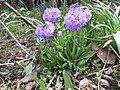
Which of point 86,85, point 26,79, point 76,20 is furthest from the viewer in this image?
point 26,79

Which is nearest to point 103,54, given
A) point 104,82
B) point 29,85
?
point 104,82

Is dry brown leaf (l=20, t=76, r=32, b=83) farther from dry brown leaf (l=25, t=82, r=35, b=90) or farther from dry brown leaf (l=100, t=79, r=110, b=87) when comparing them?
dry brown leaf (l=100, t=79, r=110, b=87)

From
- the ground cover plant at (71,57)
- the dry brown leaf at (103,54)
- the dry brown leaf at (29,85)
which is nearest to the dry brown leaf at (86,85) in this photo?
the ground cover plant at (71,57)

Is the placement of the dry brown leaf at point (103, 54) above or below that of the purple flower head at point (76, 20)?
below

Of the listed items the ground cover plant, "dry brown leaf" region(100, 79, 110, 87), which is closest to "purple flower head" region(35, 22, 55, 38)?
the ground cover plant

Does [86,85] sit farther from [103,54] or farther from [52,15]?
[52,15]

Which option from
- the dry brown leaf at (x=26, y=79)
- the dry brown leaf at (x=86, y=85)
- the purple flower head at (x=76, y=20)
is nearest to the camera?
the purple flower head at (x=76, y=20)


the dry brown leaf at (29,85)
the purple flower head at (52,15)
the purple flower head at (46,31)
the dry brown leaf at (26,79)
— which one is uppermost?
the purple flower head at (52,15)

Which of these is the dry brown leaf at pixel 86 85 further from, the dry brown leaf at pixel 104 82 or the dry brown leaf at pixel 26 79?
the dry brown leaf at pixel 26 79

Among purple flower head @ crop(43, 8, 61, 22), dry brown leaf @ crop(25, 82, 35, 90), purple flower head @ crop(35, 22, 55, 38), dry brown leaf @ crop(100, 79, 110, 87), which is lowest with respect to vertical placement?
dry brown leaf @ crop(100, 79, 110, 87)

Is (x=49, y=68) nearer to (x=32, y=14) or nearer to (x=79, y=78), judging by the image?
(x=79, y=78)
